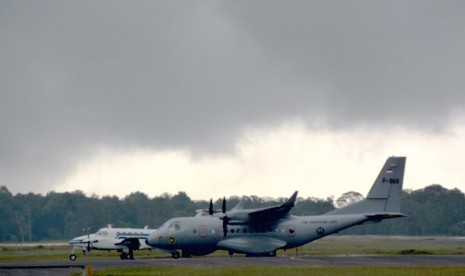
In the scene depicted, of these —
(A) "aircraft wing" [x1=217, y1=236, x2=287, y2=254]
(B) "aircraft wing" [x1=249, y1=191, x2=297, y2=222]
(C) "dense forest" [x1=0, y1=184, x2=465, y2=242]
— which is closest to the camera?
(B) "aircraft wing" [x1=249, y1=191, x2=297, y2=222]

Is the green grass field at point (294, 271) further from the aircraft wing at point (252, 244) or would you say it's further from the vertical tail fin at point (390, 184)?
the vertical tail fin at point (390, 184)

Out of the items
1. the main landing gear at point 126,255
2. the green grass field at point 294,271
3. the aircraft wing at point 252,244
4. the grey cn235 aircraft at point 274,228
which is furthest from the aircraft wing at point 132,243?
the green grass field at point 294,271

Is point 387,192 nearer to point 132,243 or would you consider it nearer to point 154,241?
point 154,241

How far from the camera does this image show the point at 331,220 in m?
60.6

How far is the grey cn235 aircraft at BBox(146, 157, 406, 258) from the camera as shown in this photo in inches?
2376

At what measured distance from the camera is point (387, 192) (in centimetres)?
6050

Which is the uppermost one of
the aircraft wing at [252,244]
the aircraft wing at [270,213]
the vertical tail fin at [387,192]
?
the vertical tail fin at [387,192]

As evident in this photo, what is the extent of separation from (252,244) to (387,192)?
11.3m

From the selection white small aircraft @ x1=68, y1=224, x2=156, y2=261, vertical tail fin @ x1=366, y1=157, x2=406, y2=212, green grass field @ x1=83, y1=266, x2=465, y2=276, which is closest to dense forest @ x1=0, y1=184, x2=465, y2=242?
white small aircraft @ x1=68, y1=224, x2=156, y2=261

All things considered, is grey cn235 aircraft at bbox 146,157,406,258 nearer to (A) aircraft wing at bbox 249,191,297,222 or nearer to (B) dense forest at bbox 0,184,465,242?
(A) aircraft wing at bbox 249,191,297,222

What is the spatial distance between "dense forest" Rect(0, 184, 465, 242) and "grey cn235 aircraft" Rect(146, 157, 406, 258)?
6006 cm

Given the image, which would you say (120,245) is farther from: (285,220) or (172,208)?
(172,208)

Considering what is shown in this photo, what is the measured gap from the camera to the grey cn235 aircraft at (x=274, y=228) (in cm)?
6034

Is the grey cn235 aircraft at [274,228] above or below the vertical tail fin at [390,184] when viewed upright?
below
